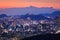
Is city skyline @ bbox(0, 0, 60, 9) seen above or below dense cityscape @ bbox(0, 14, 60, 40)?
above

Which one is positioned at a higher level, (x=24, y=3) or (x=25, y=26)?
(x=24, y=3)

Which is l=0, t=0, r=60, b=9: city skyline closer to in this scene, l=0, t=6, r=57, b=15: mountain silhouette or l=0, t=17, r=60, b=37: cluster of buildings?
l=0, t=6, r=57, b=15: mountain silhouette

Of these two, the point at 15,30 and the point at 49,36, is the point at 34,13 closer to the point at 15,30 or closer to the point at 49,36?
the point at 15,30

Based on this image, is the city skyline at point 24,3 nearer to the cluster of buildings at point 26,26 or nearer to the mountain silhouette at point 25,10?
the mountain silhouette at point 25,10

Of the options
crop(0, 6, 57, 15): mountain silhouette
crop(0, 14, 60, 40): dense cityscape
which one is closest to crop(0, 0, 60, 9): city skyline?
crop(0, 6, 57, 15): mountain silhouette

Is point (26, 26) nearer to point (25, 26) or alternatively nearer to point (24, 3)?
point (25, 26)

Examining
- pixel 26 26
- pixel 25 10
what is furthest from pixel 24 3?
pixel 26 26

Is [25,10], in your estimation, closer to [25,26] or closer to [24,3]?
[24,3]
